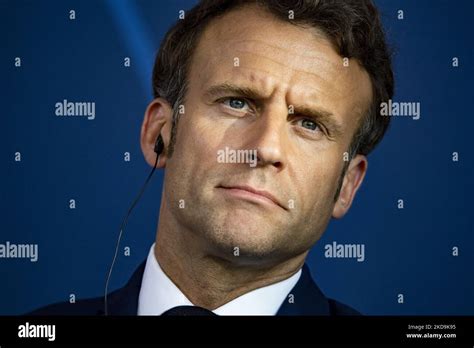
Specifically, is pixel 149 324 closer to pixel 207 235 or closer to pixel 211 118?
pixel 207 235

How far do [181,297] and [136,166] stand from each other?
37 cm

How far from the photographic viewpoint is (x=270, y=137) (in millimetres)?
2223

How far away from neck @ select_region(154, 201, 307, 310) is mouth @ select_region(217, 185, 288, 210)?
18 cm

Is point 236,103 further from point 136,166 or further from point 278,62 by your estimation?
point 136,166

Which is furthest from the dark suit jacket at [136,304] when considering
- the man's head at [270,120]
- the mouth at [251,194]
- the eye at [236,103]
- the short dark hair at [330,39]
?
the eye at [236,103]

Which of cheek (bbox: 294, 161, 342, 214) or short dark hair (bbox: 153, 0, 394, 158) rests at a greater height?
short dark hair (bbox: 153, 0, 394, 158)

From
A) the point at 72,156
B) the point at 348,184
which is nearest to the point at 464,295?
the point at 348,184

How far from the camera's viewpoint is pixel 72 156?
2.47 m

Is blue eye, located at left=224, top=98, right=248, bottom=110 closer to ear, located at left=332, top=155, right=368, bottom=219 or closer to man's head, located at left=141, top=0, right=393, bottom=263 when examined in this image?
man's head, located at left=141, top=0, right=393, bottom=263

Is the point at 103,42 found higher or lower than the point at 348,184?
higher

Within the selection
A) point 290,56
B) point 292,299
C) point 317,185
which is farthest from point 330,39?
point 292,299

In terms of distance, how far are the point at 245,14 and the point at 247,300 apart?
2.44 ft

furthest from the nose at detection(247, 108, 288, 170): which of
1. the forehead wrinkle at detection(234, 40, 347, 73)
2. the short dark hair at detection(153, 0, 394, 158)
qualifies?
the short dark hair at detection(153, 0, 394, 158)

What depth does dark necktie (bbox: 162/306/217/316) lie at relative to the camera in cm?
233
